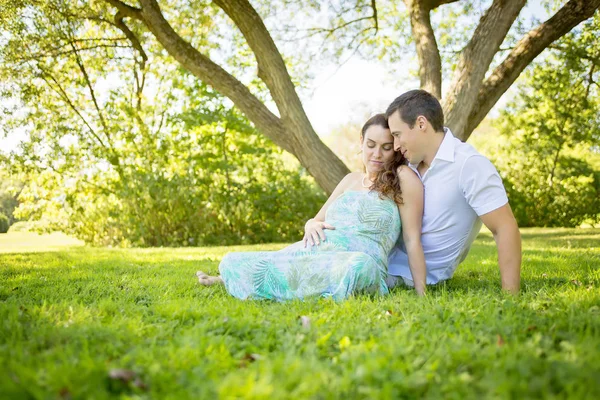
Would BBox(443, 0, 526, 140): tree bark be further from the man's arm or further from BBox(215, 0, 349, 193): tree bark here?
the man's arm

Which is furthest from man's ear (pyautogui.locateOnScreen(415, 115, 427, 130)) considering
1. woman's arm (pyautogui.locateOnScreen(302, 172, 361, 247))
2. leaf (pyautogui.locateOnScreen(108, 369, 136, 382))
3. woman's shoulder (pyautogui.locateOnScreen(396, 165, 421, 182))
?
leaf (pyautogui.locateOnScreen(108, 369, 136, 382))

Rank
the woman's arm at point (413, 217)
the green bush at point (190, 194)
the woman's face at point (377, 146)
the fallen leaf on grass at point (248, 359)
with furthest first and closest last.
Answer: the green bush at point (190, 194) → the woman's face at point (377, 146) → the woman's arm at point (413, 217) → the fallen leaf on grass at point (248, 359)

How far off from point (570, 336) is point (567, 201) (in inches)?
556

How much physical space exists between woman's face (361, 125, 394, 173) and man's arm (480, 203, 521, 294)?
869 mm

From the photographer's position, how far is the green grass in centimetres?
172

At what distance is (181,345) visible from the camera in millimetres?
2254

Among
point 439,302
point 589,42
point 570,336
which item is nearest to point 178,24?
point 589,42

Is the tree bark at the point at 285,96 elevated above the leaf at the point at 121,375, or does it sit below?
above

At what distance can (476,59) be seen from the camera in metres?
7.02

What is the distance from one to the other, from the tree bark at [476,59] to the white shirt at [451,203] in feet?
12.3

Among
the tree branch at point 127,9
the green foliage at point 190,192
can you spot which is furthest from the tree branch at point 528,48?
the green foliage at point 190,192

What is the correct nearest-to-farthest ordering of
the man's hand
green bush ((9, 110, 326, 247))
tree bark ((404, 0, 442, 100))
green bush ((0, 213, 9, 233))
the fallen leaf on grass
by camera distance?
1. the fallen leaf on grass
2. the man's hand
3. tree bark ((404, 0, 442, 100))
4. green bush ((9, 110, 326, 247))
5. green bush ((0, 213, 9, 233))

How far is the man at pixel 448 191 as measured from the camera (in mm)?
3367

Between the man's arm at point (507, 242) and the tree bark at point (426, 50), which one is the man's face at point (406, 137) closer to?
the man's arm at point (507, 242)
